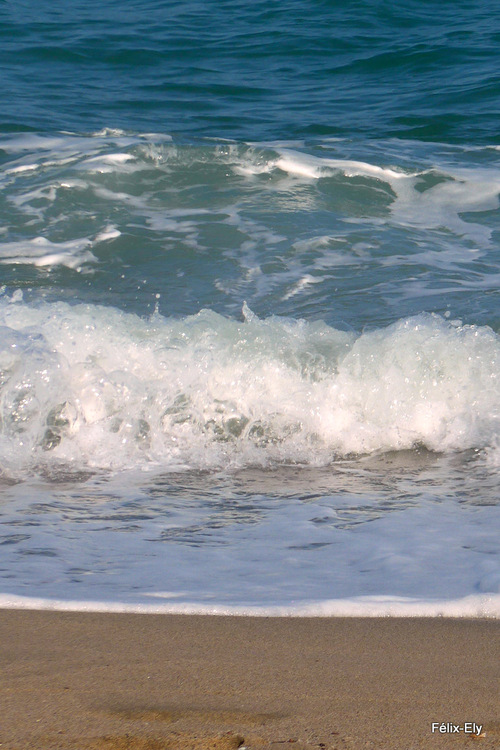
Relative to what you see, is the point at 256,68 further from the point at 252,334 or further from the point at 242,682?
the point at 242,682

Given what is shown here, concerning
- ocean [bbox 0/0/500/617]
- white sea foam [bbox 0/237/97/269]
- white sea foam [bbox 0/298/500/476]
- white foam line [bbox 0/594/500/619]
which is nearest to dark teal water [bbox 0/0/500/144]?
ocean [bbox 0/0/500/617]

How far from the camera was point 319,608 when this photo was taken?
2.11 metres

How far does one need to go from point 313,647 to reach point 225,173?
6617mm

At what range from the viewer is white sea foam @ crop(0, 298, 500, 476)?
12.4 ft

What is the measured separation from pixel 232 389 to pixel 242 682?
242 cm

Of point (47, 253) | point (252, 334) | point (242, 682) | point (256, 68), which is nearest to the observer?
point (242, 682)

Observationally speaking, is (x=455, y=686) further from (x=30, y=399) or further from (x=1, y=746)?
(x=30, y=399)

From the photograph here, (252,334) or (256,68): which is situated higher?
(256,68)

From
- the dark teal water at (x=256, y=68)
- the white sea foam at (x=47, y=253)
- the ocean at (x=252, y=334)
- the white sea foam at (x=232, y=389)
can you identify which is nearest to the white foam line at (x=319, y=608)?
the ocean at (x=252, y=334)

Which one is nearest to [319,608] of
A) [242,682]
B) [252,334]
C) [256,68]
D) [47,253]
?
[242,682]

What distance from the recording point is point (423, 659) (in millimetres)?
1840

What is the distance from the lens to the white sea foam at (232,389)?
12.4 ft

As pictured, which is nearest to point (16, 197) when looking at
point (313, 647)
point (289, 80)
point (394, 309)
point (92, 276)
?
point (92, 276)

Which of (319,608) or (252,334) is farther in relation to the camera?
(252,334)
